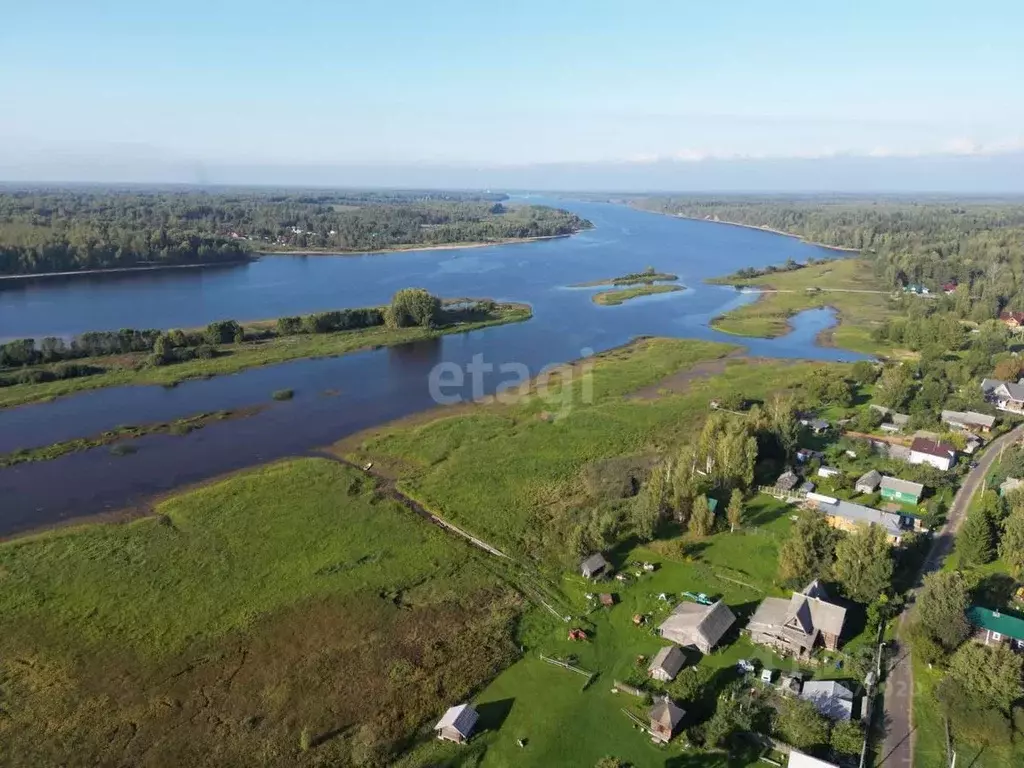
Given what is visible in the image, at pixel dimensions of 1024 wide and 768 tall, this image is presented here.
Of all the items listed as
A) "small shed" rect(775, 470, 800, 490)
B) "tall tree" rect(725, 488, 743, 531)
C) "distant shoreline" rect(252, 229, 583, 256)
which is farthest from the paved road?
"distant shoreline" rect(252, 229, 583, 256)

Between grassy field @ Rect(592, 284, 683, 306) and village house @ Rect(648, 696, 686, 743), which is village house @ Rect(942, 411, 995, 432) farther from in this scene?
grassy field @ Rect(592, 284, 683, 306)

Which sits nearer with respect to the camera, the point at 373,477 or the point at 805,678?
the point at 805,678

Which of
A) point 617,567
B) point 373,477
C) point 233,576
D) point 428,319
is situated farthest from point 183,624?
point 428,319

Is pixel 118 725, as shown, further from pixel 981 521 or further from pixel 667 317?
pixel 667 317

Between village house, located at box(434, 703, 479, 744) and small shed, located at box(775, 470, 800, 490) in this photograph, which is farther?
small shed, located at box(775, 470, 800, 490)

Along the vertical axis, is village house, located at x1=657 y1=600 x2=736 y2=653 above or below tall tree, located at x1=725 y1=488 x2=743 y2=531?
below

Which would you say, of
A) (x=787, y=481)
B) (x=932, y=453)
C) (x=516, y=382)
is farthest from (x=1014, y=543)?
(x=516, y=382)

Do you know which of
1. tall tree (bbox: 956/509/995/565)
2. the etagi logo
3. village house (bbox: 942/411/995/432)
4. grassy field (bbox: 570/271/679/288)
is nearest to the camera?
tall tree (bbox: 956/509/995/565)
